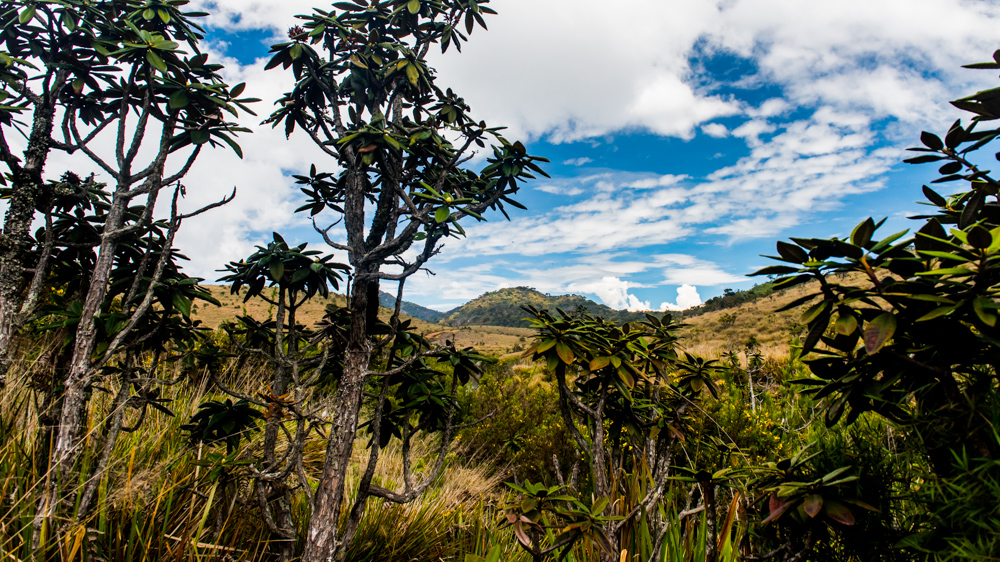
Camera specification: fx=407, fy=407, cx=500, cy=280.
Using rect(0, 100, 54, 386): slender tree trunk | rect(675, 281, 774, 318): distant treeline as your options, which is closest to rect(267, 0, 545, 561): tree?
rect(0, 100, 54, 386): slender tree trunk

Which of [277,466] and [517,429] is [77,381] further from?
[517,429]

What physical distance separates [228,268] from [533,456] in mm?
4605

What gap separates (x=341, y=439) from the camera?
2.30 metres

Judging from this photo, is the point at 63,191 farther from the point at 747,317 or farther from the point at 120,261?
the point at 747,317

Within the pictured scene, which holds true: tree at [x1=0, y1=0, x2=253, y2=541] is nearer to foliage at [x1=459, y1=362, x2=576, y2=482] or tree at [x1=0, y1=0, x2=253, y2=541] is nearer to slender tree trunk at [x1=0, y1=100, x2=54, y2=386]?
slender tree trunk at [x1=0, y1=100, x2=54, y2=386]

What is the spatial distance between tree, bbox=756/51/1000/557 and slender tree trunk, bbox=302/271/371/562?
2073mm

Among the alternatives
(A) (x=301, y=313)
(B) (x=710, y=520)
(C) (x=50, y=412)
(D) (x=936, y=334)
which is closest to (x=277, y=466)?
(C) (x=50, y=412)

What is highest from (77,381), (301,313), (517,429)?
(301,313)

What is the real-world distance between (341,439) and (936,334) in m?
2.51

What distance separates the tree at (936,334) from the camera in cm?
99

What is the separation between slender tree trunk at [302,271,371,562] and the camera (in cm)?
216

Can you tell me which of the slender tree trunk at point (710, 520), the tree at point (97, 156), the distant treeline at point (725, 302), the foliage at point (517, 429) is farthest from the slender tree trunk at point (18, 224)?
the distant treeline at point (725, 302)

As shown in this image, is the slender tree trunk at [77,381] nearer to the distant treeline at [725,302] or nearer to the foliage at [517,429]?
the foliage at [517,429]

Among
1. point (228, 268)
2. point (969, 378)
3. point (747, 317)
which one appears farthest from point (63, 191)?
point (747, 317)
